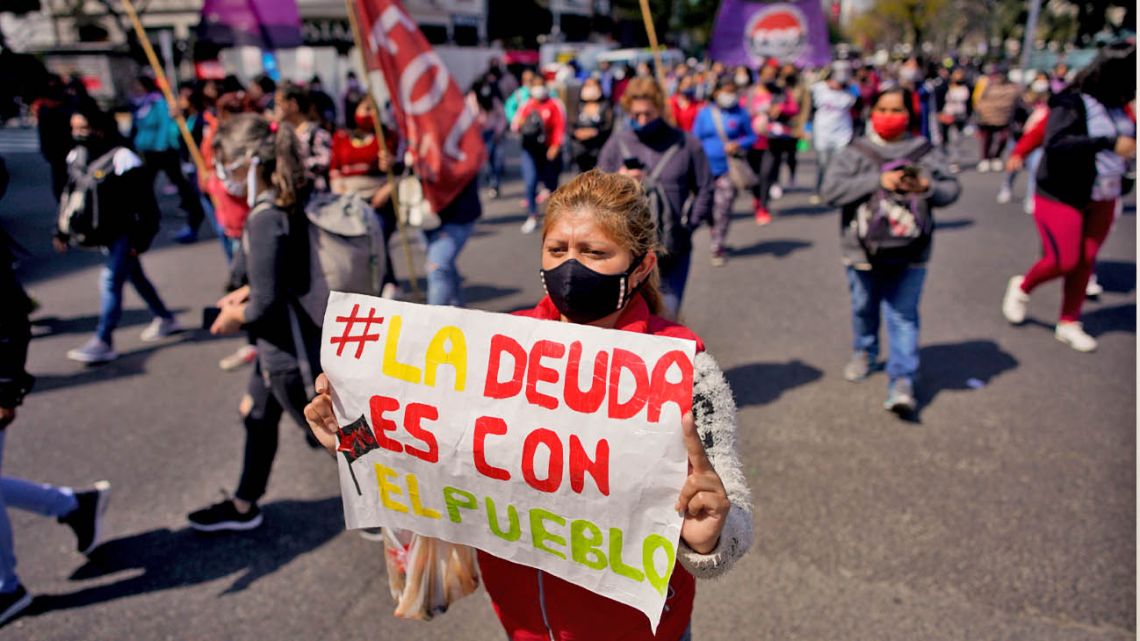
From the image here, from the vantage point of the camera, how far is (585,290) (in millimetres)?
1659

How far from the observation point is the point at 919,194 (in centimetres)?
406

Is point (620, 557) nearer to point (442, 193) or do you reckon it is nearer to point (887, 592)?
point (887, 592)

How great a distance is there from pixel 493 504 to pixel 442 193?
143 inches

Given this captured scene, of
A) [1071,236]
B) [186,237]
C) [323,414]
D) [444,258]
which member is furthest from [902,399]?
[186,237]

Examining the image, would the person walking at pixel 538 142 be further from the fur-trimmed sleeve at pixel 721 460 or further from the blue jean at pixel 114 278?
Answer: the fur-trimmed sleeve at pixel 721 460

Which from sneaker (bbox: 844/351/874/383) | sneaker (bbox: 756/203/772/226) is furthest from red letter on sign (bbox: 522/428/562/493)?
sneaker (bbox: 756/203/772/226)

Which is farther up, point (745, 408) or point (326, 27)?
point (326, 27)

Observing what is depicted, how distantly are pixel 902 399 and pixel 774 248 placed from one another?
14.0 ft

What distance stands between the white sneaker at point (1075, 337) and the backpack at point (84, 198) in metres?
6.60

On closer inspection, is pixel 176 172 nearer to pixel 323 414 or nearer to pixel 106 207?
pixel 106 207

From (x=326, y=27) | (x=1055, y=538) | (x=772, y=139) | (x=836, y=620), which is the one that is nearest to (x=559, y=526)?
(x=836, y=620)

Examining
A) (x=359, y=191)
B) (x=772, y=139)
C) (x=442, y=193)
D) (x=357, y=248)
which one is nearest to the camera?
(x=357, y=248)

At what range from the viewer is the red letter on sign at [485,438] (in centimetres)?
148

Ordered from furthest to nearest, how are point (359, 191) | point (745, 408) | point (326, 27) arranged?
point (326, 27) < point (359, 191) < point (745, 408)
